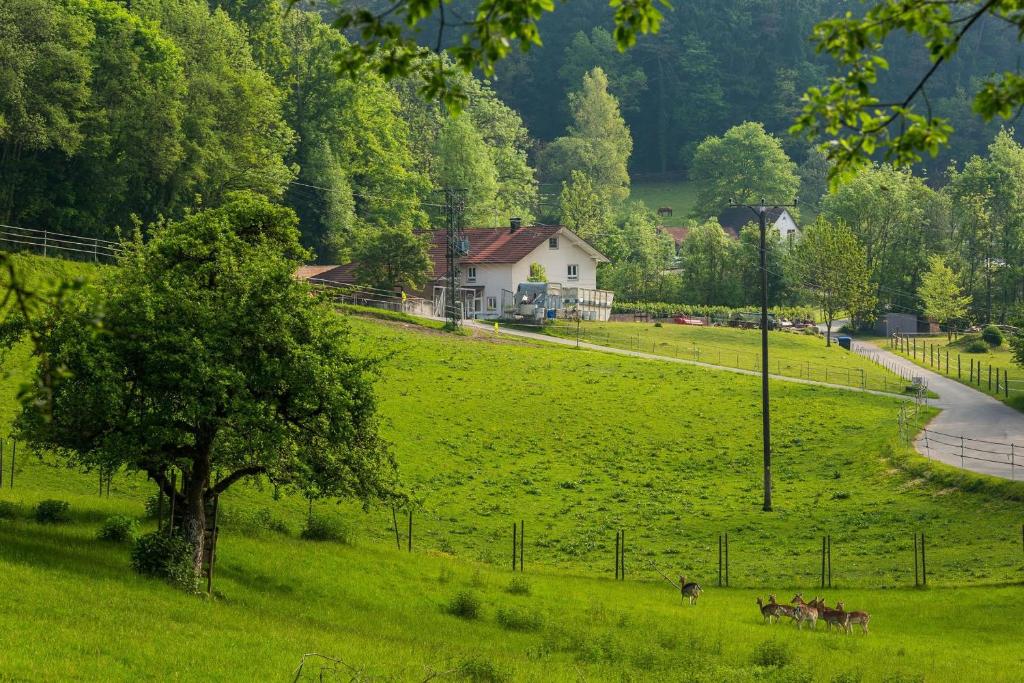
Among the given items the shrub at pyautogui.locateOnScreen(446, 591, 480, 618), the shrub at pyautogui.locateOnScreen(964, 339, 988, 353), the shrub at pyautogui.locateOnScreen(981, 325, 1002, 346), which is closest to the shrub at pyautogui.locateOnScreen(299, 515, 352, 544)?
the shrub at pyautogui.locateOnScreen(446, 591, 480, 618)

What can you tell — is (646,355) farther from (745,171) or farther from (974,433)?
(745,171)

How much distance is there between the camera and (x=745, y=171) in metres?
174

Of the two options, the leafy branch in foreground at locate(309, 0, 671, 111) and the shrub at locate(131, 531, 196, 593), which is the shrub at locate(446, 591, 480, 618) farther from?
the leafy branch in foreground at locate(309, 0, 671, 111)

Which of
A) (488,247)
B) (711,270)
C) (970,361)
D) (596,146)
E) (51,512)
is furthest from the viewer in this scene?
(596,146)

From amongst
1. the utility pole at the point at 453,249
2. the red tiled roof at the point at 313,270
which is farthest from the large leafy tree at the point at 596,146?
the red tiled roof at the point at 313,270

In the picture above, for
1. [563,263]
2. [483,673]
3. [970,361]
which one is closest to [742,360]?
[970,361]

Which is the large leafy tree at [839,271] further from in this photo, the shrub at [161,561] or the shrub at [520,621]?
the shrub at [161,561]

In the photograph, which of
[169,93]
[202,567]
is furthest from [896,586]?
[169,93]

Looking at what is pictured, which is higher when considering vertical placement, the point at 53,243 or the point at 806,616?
the point at 53,243

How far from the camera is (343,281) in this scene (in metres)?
102

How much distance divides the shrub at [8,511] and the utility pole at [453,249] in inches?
2134

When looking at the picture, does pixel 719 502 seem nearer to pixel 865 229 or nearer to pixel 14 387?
pixel 14 387

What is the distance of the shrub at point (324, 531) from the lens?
1437 inches

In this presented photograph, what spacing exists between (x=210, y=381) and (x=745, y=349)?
7006cm
